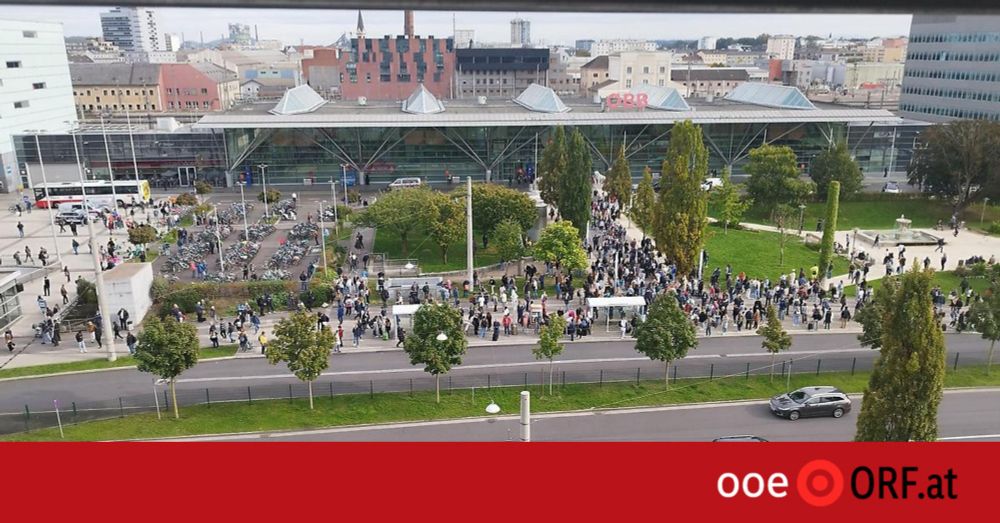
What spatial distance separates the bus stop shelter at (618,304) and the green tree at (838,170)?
2163 centimetres

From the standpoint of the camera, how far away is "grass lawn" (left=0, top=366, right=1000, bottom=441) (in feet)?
54.1

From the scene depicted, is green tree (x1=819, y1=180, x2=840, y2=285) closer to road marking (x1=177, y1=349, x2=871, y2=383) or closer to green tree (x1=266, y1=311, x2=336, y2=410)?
road marking (x1=177, y1=349, x2=871, y2=383)

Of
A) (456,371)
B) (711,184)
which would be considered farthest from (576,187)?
(456,371)

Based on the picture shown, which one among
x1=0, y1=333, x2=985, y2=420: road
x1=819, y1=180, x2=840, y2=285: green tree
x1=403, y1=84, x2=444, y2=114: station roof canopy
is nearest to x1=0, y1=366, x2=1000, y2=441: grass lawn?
x1=0, y1=333, x2=985, y2=420: road

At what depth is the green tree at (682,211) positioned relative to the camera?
24.8 meters

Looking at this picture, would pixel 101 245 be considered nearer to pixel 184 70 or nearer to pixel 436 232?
pixel 436 232

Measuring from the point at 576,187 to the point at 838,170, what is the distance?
703 inches

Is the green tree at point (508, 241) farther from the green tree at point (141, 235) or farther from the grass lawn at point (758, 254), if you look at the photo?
the green tree at point (141, 235)

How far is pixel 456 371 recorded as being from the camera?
1992 centimetres

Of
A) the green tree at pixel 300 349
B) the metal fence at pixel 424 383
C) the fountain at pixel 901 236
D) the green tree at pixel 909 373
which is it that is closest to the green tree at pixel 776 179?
the fountain at pixel 901 236

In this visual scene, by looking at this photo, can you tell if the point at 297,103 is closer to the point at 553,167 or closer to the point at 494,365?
the point at 553,167

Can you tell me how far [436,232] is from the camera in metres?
29.1

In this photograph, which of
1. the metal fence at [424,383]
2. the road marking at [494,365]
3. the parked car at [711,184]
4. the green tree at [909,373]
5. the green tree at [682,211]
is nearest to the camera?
the green tree at [909,373]

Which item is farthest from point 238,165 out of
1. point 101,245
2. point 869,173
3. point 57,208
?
point 869,173
